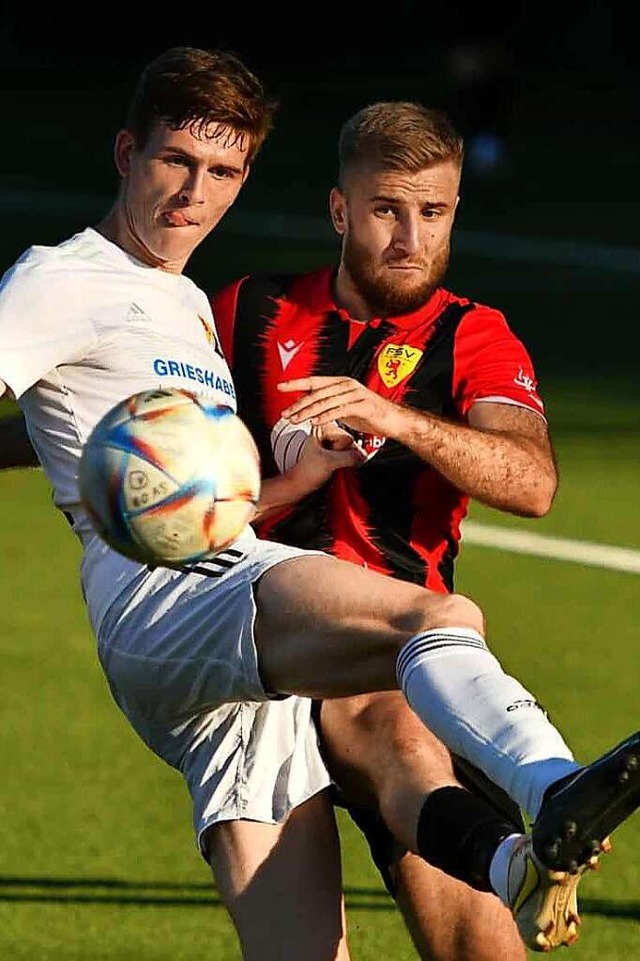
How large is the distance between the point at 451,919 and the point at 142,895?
191 centimetres

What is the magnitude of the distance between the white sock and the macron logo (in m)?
1.43

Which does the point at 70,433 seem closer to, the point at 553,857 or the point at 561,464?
the point at 553,857

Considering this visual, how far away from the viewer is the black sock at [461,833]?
486 centimetres

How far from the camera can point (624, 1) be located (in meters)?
23.5

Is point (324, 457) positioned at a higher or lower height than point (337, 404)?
lower

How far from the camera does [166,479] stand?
4.89 metres

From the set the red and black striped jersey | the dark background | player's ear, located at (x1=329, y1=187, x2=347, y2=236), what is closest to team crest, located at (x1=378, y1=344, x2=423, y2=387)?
the red and black striped jersey

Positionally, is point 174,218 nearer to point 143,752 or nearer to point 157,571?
point 157,571

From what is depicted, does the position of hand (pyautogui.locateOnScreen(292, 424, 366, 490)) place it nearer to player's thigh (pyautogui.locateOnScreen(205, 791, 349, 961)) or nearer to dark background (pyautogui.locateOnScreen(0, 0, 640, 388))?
player's thigh (pyautogui.locateOnScreen(205, 791, 349, 961))

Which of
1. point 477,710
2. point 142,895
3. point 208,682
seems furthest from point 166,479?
point 142,895

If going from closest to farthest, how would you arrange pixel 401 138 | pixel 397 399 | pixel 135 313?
pixel 135 313 → pixel 401 138 → pixel 397 399

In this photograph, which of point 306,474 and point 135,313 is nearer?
point 135,313

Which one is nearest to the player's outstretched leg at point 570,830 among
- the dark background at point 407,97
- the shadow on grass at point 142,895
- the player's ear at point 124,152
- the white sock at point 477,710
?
the white sock at point 477,710

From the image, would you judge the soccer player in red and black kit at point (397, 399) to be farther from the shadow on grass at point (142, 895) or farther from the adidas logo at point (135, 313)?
the shadow on grass at point (142, 895)
